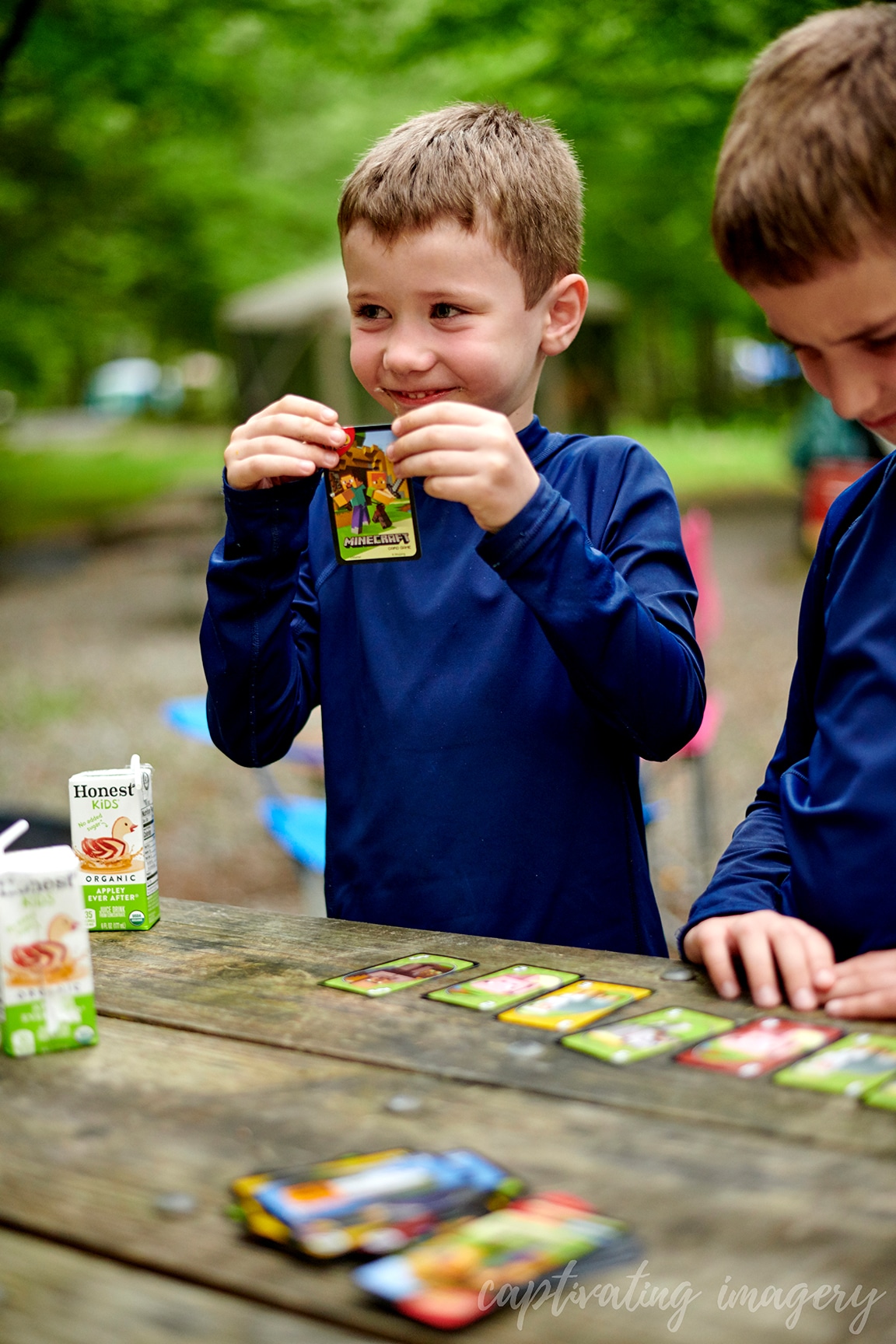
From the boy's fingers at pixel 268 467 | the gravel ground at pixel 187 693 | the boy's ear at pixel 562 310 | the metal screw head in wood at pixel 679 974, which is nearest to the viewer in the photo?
the metal screw head in wood at pixel 679 974

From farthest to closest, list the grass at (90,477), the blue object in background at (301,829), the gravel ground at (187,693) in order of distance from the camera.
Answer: the grass at (90,477) < the gravel ground at (187,693) < the blue object in background at (301,829)

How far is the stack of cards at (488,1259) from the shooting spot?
861 millimetres

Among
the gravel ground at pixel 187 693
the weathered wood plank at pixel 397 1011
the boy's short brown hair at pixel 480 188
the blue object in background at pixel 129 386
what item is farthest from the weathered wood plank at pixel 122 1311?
the blue object in background at pixel 129 386

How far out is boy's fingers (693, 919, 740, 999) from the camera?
4.63 ft

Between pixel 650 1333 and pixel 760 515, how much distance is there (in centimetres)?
1606

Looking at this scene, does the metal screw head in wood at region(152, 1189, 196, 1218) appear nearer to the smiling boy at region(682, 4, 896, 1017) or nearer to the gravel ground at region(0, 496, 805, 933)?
the smiling boy at region(682, 4, 896, 1017)

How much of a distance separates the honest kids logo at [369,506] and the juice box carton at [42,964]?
2.05ft

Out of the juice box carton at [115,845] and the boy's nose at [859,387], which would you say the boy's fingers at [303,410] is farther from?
the boy's nose at [859,387]

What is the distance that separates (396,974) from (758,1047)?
0.45 metres

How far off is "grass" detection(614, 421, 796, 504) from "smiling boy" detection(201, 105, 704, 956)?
541 inches

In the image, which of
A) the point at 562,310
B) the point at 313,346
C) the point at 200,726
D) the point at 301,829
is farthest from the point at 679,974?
the point at 313,346

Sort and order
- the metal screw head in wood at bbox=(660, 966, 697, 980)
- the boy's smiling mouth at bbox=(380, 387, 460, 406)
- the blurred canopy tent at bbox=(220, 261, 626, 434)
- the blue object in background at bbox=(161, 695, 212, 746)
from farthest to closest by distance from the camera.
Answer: the blurred canopy tent at bbox=(220, 261, 626, 434) < the blue object in background at bbox=(161, 695, 212, 746) < the boy's smiling mouth at bbox=(380, 387, 460, 406) < the metal screw head in wood at bbox=(660, 966, 697, 980)

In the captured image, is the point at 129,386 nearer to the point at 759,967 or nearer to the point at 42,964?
the point at 42,964

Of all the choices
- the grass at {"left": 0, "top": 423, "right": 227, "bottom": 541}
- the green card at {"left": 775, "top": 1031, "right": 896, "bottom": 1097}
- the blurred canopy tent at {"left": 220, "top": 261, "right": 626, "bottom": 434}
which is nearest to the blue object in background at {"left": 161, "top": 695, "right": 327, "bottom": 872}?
the green card at {"left": 775, "top": 1031, "right": 896, "bottom": 1097}
